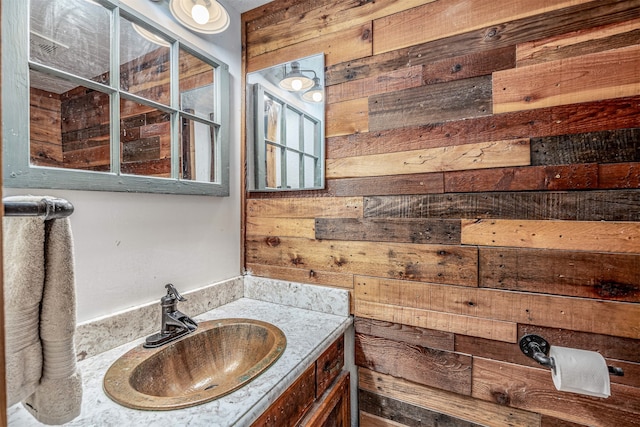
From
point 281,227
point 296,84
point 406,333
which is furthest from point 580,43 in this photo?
point 281,227

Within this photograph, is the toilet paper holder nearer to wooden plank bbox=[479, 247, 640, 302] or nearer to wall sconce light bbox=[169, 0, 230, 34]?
wooden plank bbox=[479, 247, 640, 302]

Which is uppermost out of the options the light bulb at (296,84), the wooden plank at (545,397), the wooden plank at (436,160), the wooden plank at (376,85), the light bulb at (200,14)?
the light bulb at (200,14)

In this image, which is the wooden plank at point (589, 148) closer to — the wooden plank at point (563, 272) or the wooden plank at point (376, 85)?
the wooden plank at point (563, 272)

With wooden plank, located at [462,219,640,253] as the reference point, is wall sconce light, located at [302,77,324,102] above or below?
above

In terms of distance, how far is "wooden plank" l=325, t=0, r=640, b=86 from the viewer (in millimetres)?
987

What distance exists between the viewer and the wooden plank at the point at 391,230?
→ 3.89 ft

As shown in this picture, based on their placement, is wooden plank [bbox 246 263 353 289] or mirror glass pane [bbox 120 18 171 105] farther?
wooden plank [bbox 246 263 353 289]

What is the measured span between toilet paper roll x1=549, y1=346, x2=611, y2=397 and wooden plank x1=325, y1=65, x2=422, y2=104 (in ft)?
3.48

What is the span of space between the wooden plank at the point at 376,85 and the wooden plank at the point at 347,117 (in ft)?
0.09

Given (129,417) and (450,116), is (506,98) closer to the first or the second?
(450,116)

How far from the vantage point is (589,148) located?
3.28 ft

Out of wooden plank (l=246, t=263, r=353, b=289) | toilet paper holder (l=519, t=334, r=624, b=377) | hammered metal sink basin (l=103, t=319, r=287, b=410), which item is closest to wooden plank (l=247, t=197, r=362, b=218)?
wooden plank (l=246, t=263, r=353, b=289)

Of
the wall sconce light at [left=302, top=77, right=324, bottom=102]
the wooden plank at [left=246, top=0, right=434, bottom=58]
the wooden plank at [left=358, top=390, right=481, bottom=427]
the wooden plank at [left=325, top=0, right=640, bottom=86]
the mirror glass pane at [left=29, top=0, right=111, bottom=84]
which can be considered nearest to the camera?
the mirror glass pane at [left=29, top=0, right=111, bottom=84]

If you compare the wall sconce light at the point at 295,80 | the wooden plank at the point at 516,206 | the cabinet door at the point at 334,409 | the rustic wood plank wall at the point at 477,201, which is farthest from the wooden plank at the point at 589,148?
the cabinet door at the point at 334,409
